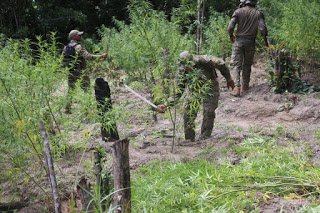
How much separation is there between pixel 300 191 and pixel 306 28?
18.2 ft

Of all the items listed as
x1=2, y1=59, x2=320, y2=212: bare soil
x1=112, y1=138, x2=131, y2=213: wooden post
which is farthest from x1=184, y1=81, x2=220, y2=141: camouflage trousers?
x1=112, y1=138, x2=131, y2=213: wooden post

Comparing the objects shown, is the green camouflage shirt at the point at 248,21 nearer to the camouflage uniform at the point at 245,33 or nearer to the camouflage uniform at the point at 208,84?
the camouflage uniform at the point at 245,33

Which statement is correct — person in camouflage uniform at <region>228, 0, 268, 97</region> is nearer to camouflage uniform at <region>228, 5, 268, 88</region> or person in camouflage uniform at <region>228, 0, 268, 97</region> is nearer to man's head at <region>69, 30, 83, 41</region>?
camouflage uniform at <region>228, 5, 268, 88</region>

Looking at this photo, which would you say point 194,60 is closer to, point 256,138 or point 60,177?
point 256,138

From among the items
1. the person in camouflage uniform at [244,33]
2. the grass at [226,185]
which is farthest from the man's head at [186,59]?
the person in camouflage uniform at [244,33]

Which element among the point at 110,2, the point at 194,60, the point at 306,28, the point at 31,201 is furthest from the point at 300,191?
the point at 110,2

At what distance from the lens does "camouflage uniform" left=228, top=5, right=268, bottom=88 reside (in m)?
7.45

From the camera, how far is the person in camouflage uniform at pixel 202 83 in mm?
4375

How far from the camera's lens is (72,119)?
3.79 meters

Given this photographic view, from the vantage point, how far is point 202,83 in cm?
485

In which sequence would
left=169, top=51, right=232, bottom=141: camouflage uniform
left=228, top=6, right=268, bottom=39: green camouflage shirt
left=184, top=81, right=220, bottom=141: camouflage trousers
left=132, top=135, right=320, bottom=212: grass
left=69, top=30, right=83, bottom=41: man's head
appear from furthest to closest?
left=228, top=6, right=268, bottom=39: green camouflage shirt, left=69, top=30, right=83, bottom=41: man's head, left=184, top=81, right=220, bottom=141: camouflage trousers, left=169, top=51, right=232, bottom=141: camouflage uniform, left=132, top=135, right=320, bottom=212: grass

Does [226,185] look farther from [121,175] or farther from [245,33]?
[245,33]

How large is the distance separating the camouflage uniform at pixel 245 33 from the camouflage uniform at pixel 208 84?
275 cm

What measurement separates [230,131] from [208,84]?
1150 mm
